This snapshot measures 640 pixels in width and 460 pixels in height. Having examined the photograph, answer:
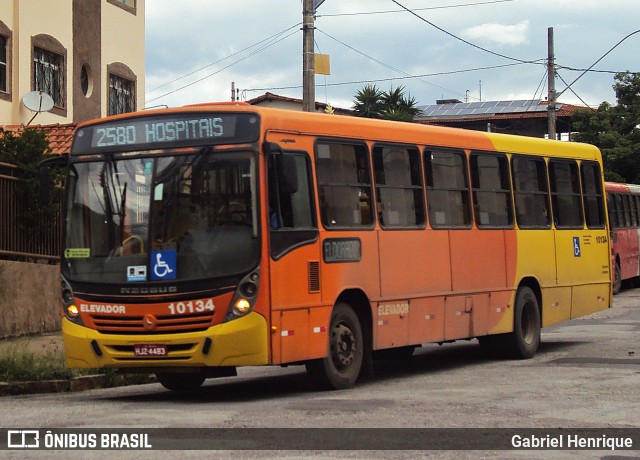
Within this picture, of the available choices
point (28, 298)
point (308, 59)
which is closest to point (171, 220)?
point (28, 298)

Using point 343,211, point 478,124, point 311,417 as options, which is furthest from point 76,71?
point 478,124

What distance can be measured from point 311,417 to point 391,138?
5.07 metres

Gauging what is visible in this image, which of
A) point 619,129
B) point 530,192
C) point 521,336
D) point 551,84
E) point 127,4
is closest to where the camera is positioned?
point 521,336

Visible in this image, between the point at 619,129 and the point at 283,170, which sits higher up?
the point at 619,129

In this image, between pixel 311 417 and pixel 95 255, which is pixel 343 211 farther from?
pixel 311 417

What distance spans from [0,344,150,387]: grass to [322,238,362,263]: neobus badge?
3113 millimetres

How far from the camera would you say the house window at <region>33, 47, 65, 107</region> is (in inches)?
1182

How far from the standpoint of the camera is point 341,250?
45.3 ft

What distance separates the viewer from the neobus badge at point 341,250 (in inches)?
533

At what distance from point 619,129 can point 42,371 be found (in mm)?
46708

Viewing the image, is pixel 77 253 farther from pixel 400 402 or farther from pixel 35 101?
pixel 35 101

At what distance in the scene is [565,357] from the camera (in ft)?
56.9

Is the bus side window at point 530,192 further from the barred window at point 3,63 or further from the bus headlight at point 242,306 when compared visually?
the barred window at point 3,63

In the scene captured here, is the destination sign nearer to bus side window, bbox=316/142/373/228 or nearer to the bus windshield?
the bus windshield
